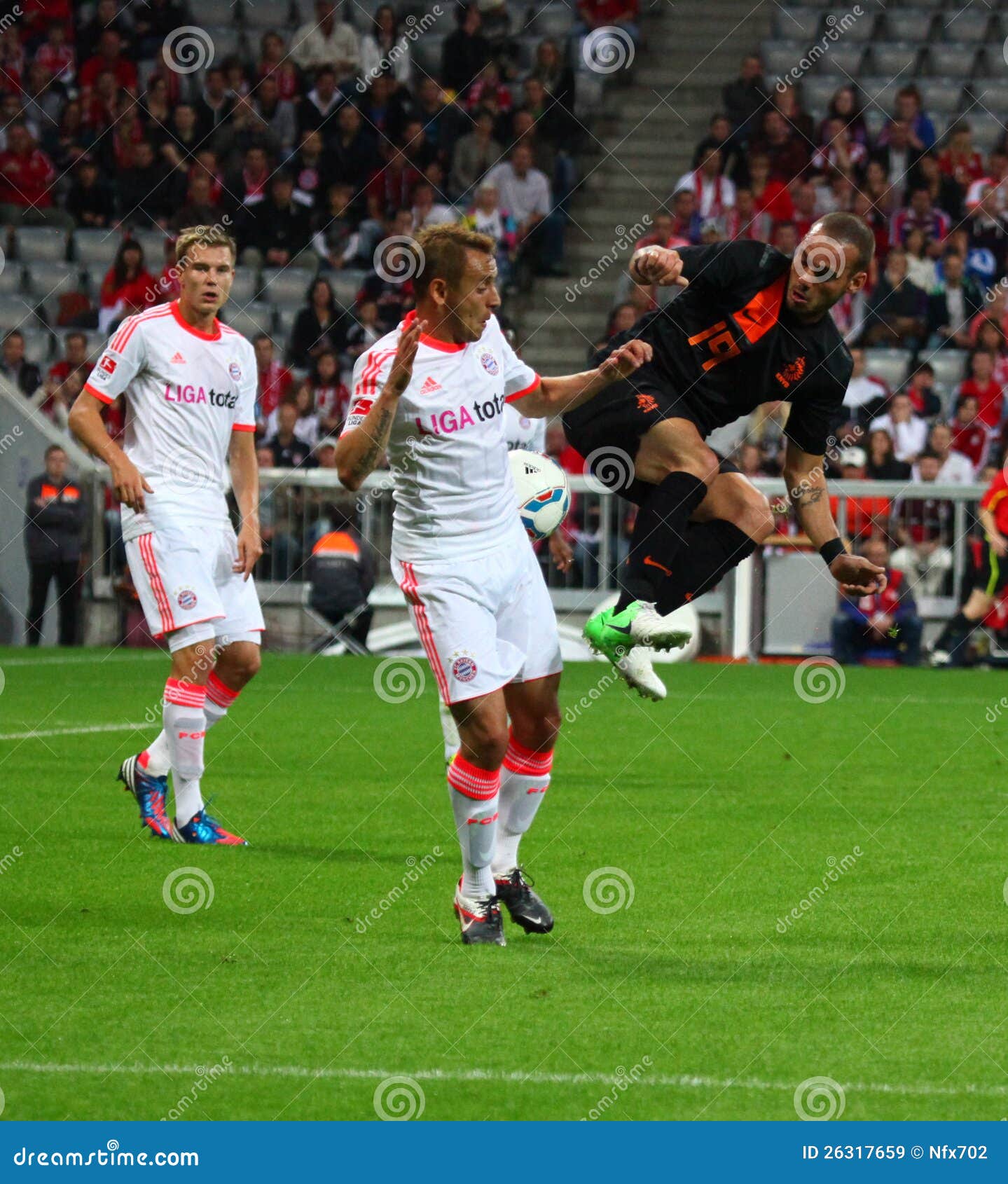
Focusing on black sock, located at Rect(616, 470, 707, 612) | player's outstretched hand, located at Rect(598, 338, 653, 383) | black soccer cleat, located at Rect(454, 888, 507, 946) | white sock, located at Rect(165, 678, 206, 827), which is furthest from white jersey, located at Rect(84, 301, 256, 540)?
player's outstretched hand, located at Rect(598, 338, 653, 383)

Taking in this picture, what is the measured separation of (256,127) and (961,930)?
53.7ft

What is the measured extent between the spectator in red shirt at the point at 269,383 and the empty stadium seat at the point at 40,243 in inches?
150

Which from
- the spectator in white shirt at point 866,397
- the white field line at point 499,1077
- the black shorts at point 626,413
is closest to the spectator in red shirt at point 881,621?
the spectator in white shirt at point 866,397

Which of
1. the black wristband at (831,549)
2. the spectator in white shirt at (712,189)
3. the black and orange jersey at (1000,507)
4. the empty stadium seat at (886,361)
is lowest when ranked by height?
the black and orange jersey at (1000,507)

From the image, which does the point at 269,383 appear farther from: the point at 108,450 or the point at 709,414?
the point at 709,414

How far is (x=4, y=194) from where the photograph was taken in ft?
74.1

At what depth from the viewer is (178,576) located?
27.5 feet

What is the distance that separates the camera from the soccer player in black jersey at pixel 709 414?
678 centimetres

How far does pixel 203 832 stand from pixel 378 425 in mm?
3094

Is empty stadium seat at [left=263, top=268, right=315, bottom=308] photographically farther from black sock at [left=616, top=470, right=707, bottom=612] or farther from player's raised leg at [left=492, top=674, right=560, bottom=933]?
player's raised leg at [left=492, top=674, right=560, bottom=933]

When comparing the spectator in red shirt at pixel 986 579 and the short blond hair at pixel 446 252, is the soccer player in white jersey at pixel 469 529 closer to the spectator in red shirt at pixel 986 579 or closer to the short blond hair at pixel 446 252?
the short blond hair at pixel 446 252

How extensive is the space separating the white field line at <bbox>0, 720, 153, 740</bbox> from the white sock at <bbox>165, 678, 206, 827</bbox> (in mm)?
3658

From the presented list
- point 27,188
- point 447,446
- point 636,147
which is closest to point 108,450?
point 447,446

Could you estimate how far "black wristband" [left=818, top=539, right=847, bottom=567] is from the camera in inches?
274
